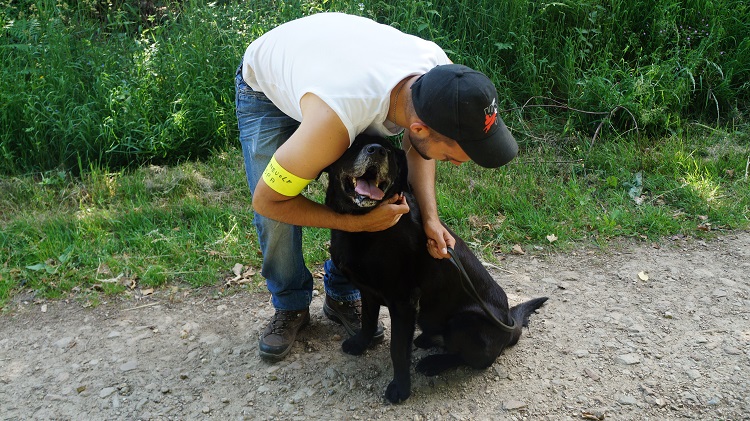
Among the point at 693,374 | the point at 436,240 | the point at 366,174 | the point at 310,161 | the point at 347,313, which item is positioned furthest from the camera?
the point at 347,313

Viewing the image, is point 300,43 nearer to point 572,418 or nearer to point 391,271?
point 391,271

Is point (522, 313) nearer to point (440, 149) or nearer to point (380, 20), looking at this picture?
point (440, 149)

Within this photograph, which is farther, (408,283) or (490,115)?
(408,283)

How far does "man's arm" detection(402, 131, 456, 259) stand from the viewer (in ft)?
9.88

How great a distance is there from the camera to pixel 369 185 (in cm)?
277

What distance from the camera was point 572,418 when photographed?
2.99m

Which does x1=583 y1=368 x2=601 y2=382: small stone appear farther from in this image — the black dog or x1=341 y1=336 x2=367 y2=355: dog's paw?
x1=341 y1=336 x2=367 y2=355: dog's paw

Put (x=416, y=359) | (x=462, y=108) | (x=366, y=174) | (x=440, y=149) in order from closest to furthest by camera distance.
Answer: (x=462, y=108)
(x=440, y=149)
(x=366, y=174)
(x=416, y=359)

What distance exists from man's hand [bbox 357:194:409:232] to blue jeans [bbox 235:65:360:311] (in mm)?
573

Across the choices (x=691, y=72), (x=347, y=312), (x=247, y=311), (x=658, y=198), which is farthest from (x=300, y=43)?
(x=691, y=72)

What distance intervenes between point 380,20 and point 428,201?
3.29 meters

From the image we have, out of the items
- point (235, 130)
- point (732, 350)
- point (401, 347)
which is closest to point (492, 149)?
point (401, 347)

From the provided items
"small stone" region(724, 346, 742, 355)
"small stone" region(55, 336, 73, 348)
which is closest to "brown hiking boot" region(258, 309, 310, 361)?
"small stone" region(55, 336, 73, 348)

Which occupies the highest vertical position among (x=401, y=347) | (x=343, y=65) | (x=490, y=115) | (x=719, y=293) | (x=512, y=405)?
(x=343, y=65)
